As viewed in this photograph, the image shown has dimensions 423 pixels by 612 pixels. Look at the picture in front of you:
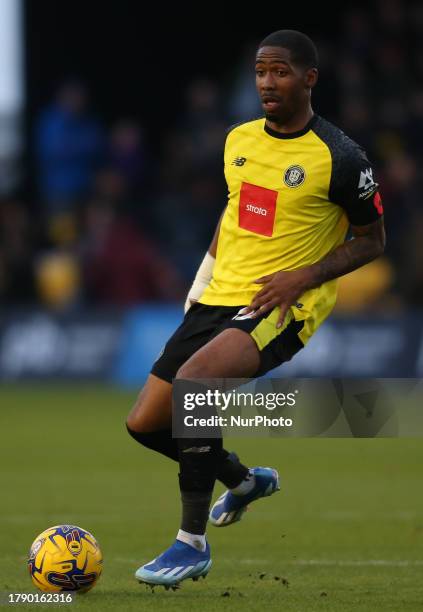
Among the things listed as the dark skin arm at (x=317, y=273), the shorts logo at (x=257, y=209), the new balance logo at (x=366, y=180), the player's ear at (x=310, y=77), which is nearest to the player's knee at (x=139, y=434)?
the dark skin arm at (x=317, y=273)

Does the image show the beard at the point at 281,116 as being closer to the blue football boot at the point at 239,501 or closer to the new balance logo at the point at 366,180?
the new balance logo at the point at 366,180

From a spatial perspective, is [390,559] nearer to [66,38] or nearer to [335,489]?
[335,489]

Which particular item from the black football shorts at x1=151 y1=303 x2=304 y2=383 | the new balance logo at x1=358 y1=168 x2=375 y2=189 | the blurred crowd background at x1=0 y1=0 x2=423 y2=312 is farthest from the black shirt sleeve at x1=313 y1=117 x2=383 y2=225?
the blurred crowd background at x1=0 y1=0 x2=423 y2=312

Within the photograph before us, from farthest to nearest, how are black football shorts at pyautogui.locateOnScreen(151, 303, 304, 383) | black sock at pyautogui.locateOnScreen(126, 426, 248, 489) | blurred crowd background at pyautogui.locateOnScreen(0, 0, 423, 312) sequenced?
1. blurred crowd background at pyautogui.locateOnScreen(0, 0, 423, 312)
2. black sock at pyautogui.locateOnScreen(126, 426, 248, 489)
3. black football shorts at pyautogui.locateOnScreen(151, 303, 304, 383)

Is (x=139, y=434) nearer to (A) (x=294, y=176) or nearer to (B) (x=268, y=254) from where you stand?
(B) (x=268, y=254)

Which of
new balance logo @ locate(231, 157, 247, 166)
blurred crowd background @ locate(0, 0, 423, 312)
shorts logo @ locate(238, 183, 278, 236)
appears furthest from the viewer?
blurred crowd background @ locate(0, 0, 423, 312)

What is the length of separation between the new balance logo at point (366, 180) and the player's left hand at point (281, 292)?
1.47 feet

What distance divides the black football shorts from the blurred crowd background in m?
11.1

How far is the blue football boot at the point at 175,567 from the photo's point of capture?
6.70 m

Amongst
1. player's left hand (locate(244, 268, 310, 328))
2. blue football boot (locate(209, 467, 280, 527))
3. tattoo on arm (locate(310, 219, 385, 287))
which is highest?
tattoo on arm (locate(310, 219, 385, 287))

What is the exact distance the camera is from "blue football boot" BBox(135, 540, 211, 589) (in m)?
6.70

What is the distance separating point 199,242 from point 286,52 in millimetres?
13180

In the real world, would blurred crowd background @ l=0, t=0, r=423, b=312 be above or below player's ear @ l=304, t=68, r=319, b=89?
below

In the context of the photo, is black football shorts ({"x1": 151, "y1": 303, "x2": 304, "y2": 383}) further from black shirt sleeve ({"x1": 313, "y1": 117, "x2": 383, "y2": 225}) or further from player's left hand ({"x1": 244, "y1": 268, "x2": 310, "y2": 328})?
black shirt sleeve ({"x1": 313, "y1": 117, "x2": 383, "y2": 225})
